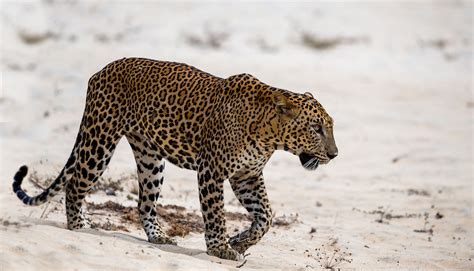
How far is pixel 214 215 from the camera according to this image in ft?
27.3

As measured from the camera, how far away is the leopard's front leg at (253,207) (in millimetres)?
8594

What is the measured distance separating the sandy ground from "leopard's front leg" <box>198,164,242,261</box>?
148mm

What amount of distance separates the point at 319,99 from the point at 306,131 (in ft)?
33.9

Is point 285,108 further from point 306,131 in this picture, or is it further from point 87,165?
point 87,165

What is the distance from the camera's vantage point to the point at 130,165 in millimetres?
13359

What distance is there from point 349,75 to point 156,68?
12248mm

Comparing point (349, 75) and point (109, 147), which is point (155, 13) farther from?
point (109, 147)

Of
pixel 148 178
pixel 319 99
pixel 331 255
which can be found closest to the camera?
pixel 148 178

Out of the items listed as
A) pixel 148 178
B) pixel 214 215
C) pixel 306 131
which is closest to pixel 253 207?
pixel 214 215

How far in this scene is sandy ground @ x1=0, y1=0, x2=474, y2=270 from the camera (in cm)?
917

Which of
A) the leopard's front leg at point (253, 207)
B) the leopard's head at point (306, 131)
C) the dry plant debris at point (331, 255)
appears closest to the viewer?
the leopard's head at point (306, 131)

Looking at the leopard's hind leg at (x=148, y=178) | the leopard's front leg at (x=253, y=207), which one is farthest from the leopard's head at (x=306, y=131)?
the leopard's hind leg at (x=148, y=178)

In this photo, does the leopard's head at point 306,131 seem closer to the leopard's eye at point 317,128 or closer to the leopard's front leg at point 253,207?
the leopard's eye at point 317,128

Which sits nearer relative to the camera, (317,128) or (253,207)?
(317,128)
